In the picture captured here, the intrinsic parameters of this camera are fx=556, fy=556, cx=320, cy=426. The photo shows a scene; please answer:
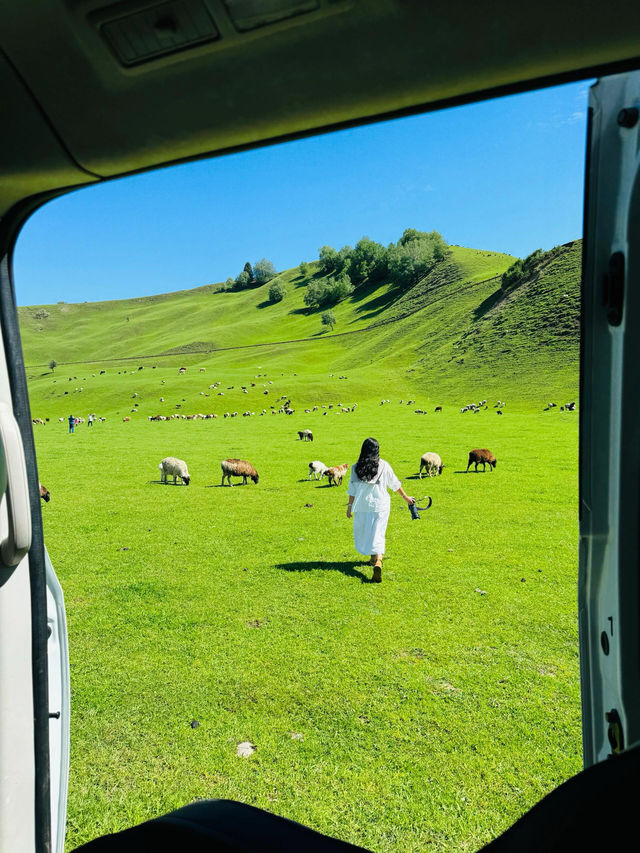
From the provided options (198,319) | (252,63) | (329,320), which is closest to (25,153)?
(252,63)

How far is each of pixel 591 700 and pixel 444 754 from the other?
3089 mm

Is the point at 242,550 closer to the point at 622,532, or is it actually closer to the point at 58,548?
the point at 58,548

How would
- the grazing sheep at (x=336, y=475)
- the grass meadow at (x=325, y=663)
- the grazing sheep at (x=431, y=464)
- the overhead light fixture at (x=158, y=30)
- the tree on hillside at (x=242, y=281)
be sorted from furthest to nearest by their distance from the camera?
the tree on hillside at (x=242, y=281)
the grazing sheep at (x=431, y=464)
the grazing sheep at (x=336, y=475)
the grass meadow at (x=325, y=663)
the overhead light fixture at (x=158, y=30)

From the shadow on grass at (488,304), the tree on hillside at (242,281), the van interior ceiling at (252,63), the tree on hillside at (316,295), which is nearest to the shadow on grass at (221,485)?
the van interior ceiling at (252,63)

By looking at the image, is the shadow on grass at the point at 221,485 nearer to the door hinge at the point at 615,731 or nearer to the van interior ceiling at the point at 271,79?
the van interior ceiling at the point at 271,79

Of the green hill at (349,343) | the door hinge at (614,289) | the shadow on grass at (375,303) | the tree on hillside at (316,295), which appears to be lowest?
the door hinge at (614,289)

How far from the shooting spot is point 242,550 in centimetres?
1012

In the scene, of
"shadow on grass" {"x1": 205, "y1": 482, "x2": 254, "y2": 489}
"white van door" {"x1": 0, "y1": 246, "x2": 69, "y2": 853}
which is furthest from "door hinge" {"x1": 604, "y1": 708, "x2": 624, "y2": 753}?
"shadow on grass" {"x1": 205, "y1": 482, "x2": 254, "y2": 489}

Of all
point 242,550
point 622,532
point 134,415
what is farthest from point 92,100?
point 134,415

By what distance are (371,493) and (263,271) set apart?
14942 cm

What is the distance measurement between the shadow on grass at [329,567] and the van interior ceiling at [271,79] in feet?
23.1

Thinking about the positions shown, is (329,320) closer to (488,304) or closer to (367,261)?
(367,261)

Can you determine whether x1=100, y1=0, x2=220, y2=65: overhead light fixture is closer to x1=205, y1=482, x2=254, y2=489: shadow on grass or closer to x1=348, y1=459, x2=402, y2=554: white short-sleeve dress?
x1=348, y1=459, x2=402, y2=554: white short-sleeve dress

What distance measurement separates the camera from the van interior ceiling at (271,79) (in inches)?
37.9
